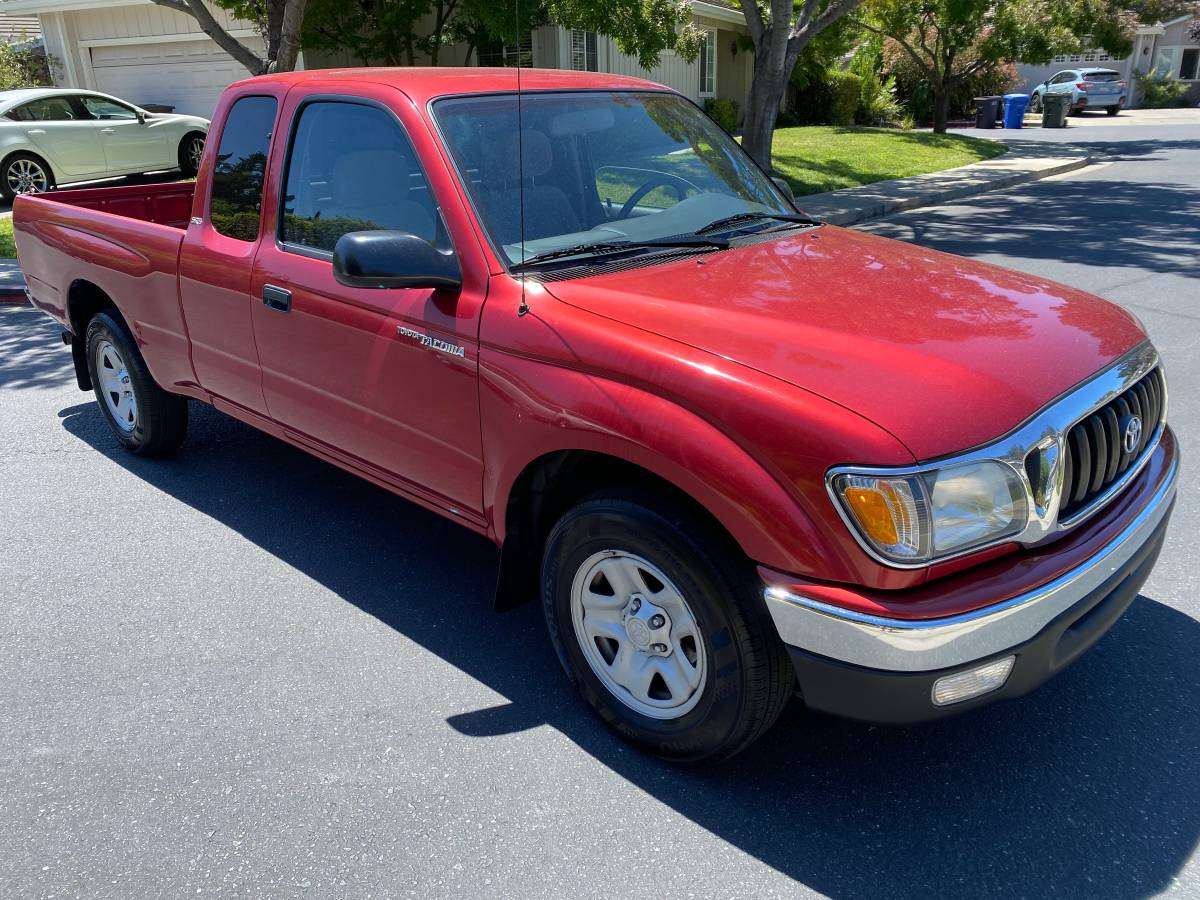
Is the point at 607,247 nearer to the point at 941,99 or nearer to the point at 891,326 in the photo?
the point at 891,326

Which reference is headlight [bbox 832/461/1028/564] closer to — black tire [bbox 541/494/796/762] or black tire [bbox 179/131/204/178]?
black tire [bbox 541/494/796/762]

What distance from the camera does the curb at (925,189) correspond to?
13.9 metres

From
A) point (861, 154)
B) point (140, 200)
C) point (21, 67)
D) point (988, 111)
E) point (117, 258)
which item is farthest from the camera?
point (988, 111)

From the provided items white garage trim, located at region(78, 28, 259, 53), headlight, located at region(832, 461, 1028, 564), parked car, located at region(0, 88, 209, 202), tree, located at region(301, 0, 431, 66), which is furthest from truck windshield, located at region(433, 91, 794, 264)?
white garage trim, located at region(78, 28, 259, 53)

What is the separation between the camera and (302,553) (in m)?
4.40

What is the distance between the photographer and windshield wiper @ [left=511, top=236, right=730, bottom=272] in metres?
3.19

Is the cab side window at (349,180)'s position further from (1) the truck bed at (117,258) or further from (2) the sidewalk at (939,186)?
(2) the sidewalk at (939,186)

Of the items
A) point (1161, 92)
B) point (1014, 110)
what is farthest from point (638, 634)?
point (1161, 92)

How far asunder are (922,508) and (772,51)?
12.5 metres

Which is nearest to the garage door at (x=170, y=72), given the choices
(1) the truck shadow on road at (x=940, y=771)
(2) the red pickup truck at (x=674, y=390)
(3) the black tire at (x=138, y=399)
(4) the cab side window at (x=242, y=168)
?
(3) the black tire at (x=138, y=399)

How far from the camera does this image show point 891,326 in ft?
9.16

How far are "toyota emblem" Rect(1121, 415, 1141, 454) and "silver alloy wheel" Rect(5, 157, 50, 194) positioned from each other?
15415 millimetres

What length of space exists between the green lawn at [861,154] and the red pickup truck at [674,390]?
12760 mm

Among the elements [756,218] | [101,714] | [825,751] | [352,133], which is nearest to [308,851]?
[101,714]
